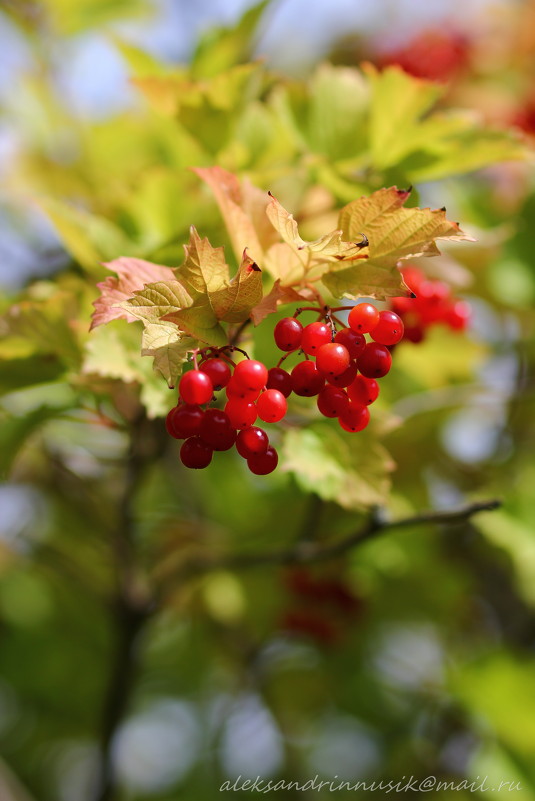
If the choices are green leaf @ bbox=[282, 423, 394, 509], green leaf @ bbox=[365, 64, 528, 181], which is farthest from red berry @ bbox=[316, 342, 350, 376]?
green leaf @ bbox=[365, 64, 528, 181]

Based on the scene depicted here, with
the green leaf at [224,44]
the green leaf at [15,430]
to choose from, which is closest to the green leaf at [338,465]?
the green leaf at [15,430]

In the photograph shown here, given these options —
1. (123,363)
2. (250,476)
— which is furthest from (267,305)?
(250,476)

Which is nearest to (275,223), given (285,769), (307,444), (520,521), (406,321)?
(307,444)

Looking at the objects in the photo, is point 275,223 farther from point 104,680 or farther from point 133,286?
point 104,680

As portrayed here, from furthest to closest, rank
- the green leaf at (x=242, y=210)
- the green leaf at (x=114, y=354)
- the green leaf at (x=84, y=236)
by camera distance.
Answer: the green leaf at (x=84, y=236) → the green leaf at (x=114, y=354) → the green leaf at (x=242, y=210)

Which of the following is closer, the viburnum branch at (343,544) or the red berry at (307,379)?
the red berry at (307,379)

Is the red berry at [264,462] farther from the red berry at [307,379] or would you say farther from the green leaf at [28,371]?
the green leaf at [28,371]

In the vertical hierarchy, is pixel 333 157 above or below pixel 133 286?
below
